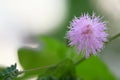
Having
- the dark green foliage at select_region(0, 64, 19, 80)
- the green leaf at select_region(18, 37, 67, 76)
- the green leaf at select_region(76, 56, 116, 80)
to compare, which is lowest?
the dark green foliage at select_region(0, 64, 19, 80)

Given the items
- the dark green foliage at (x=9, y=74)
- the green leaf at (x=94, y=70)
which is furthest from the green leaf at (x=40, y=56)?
the dark green foliage at (x=9, y=74)

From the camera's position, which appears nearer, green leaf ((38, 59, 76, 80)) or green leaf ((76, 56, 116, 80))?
green leaf ((38, 59, 76, 80))

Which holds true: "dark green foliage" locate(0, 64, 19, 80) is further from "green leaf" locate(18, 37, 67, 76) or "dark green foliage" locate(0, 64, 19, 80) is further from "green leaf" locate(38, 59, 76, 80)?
"green leaf" locate(18, 37, 67, 76)

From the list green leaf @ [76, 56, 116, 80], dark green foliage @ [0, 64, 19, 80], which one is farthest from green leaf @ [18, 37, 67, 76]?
dark green foliage @ [0, 64, 19, 80]

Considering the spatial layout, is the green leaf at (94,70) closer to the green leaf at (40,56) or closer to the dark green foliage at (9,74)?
the green leaf at (40,56)

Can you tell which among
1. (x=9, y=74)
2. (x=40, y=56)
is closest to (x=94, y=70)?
(x=40, y=56)

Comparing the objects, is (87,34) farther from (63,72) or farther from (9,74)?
(9,74)
